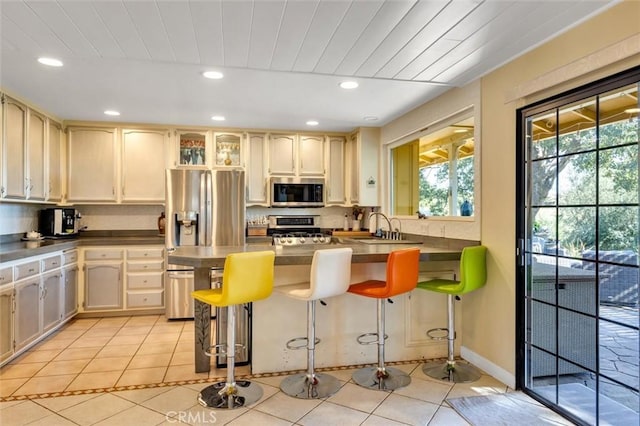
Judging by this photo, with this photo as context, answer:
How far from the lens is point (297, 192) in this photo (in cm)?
538

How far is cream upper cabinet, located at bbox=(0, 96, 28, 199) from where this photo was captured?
3594 millimetres

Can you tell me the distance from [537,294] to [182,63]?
299cm

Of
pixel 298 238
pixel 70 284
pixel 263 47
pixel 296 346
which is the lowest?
pixel 296 346

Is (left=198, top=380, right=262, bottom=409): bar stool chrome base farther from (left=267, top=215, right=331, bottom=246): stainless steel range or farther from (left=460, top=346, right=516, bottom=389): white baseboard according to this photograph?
(left=267, top=215, right=331, bottom=246): stainless steel range

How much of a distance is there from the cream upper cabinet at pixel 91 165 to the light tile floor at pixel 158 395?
2002 mm

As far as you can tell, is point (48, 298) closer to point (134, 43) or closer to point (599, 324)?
point (134, 43)

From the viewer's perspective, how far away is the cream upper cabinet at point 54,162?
14.8 feet

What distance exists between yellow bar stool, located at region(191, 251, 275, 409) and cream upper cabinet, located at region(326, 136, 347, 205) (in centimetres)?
302

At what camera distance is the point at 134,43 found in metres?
2.55

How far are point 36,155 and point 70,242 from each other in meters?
0.98

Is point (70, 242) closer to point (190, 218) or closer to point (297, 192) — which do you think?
point (190, 218)

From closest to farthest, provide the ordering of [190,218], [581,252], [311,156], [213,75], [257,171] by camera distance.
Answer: [581,252] < [213,75] < [190,218] < [257,171] < [311,156]

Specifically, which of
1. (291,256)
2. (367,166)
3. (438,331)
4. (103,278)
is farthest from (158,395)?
(367,166)

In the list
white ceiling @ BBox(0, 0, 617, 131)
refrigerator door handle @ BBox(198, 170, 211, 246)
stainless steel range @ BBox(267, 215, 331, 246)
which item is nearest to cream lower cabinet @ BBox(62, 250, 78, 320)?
refrigerator door handle @ BBox(198, 170, 211, 246)
